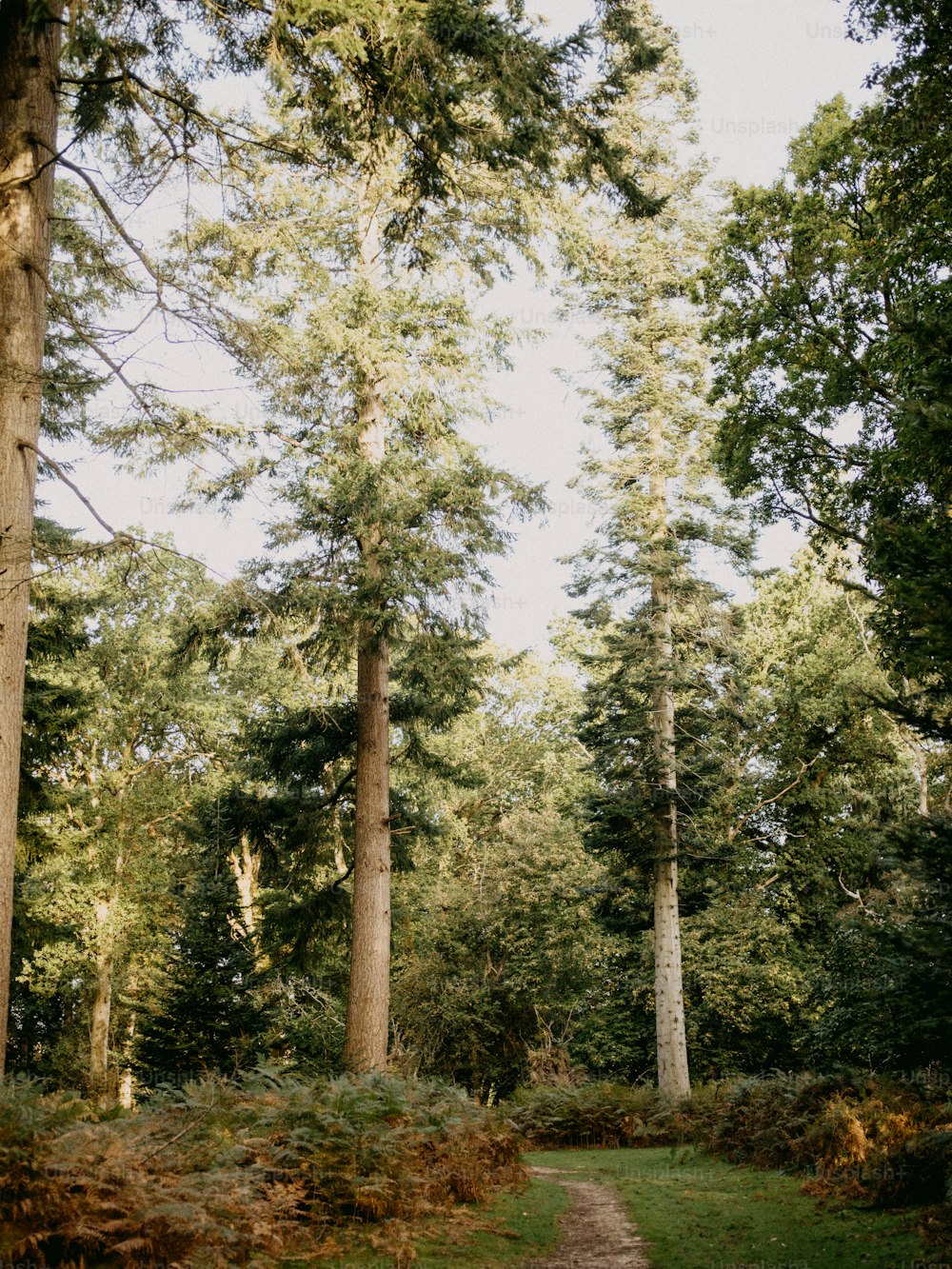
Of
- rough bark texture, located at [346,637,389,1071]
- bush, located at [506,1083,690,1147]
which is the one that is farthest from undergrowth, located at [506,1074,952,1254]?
rough bark texture, located at [346,637,389,1071]

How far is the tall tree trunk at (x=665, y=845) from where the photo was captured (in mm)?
19469

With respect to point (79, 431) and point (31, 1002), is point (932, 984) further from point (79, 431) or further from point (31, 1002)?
point (31, 1002)

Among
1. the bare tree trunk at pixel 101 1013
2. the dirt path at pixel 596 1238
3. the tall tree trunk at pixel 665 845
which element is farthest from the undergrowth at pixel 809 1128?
the bare tree trunk at pixel 101 1013

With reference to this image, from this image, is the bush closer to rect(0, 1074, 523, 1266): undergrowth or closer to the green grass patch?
the green grass patch

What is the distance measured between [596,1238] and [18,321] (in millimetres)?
9065

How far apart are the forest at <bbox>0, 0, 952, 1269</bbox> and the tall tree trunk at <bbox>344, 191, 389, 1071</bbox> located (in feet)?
0.21

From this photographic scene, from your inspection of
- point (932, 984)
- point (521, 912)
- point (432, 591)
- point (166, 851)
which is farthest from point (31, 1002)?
point (932, 984)

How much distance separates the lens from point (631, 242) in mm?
23375

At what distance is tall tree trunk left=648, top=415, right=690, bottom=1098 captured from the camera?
1947 cm

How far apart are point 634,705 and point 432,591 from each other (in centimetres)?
876

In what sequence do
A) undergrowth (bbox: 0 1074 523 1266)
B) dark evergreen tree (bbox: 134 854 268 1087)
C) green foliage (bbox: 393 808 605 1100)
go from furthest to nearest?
green foliage (bbox: 393 808 605 1100), dark evergreen tree (bbox: 134 854 268 1087), undergrowth (bbox: 0 1074 523 1266)

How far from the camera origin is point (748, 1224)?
27.0 feet

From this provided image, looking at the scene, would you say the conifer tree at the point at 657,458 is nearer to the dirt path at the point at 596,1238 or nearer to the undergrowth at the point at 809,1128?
the undergrowth at the point at 809,1128

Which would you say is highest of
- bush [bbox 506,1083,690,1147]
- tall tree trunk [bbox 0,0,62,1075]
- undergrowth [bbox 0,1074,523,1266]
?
tall tree trunk [bbox 0,0,62,1075]
